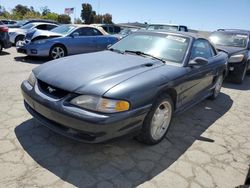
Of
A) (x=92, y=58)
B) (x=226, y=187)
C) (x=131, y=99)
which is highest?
(x=92, y=58)

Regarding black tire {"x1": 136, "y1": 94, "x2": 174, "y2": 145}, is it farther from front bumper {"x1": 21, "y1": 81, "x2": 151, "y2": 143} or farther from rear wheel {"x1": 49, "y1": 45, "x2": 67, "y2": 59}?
rear wheel {"x1": 49, "y1": 45, "x2": 67, "y2": 59}

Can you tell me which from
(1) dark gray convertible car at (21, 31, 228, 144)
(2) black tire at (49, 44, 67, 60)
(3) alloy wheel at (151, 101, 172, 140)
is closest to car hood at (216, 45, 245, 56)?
(1) dark gray convertible car at (21, 31, 228, 144)

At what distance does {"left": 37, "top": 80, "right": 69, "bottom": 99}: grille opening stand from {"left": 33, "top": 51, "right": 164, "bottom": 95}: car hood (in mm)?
50

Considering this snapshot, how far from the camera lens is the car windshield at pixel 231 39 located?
28.2ft

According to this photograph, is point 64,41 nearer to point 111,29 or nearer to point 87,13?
point 111,29

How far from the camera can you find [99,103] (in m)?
2.74

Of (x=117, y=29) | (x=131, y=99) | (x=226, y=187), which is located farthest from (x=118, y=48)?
(x=117, y=29)

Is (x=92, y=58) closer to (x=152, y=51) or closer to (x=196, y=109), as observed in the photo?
(x=152, y=51)

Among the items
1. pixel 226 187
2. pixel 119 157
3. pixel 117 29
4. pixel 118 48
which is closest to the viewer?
pixel 226 187

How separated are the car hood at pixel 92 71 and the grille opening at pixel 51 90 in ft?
0.16

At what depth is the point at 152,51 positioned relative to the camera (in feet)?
13.5

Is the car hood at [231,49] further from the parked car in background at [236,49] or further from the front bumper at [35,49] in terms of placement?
the front bumper at [35,49]

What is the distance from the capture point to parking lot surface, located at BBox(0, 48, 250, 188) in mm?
2734

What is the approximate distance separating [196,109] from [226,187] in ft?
8.21
